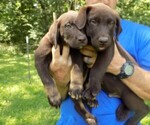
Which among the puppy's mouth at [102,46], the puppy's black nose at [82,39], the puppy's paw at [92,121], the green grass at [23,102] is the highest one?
the puppy's black nose at [82,39]

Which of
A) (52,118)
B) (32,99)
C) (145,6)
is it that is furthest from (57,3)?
(52,118)

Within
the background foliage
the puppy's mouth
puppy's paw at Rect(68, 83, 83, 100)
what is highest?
the puppy's mouth

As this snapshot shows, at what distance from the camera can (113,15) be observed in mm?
2447

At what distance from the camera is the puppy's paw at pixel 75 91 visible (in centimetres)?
242

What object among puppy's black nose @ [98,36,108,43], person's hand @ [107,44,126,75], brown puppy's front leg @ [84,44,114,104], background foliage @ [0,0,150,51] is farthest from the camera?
background foliage @ [0,0,150,51]

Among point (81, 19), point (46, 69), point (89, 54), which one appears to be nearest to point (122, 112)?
point (89, 54)

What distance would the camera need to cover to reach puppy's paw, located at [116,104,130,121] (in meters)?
2.52

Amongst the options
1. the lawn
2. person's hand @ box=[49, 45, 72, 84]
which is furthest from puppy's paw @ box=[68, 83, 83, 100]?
the lawn

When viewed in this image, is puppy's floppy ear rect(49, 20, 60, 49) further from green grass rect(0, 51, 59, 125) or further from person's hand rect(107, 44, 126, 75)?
green grass rect(0, 51, 59, 125)

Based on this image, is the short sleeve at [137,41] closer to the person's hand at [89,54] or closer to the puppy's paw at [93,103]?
the person's hand at [89,54]

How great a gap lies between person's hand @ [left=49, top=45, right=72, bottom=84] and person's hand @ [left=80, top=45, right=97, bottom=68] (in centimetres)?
10

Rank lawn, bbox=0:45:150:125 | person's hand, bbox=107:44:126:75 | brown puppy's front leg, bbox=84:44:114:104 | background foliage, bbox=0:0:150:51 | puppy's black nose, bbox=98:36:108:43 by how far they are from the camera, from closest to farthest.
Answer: puppy's black nose, bbox=98:36:108:43, brown puppy's front leg, bbox=84:44:114:104, person's hand, bbox=107:44:126:75, lawn, bbox=0:45:150:125, background foliage, bbox=0:0:150:51

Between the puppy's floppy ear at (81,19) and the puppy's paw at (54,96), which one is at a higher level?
the puppy's floppy ear at (81,19)

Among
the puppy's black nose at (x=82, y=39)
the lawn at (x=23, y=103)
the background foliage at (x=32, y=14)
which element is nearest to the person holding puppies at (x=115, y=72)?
the puppy's black nose at (x=82, y=39)
